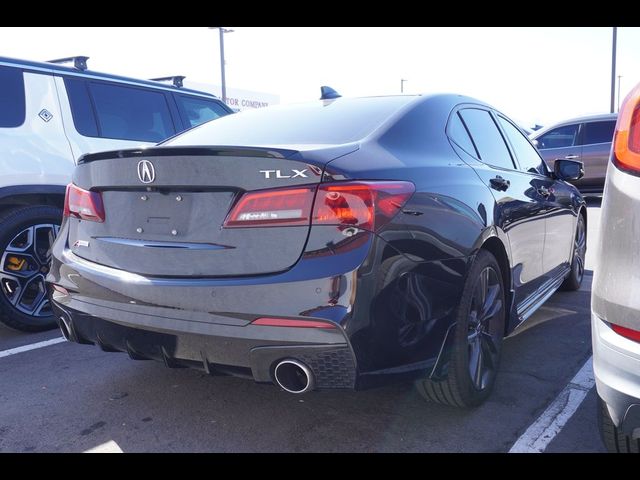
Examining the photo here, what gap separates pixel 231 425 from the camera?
274 cm

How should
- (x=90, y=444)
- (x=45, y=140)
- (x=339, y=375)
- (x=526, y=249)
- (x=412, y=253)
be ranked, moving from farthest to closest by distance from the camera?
(x=45, y=140) < (x=526, y=249) < (x=90, y=444) < (x=412, y=253) < (x=339, y=375)

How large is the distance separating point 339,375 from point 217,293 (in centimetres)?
55

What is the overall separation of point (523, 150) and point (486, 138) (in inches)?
30.3

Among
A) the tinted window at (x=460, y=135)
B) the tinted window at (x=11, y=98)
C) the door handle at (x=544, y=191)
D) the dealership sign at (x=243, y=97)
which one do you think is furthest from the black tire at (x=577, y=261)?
the dealership sign at (x=243, y=97)

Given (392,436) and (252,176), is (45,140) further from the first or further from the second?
(392,436)

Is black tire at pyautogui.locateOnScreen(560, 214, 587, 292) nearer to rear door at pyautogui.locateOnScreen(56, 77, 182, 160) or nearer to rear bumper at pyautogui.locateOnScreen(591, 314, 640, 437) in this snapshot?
rear bumper at pyautogui.locateOnScreen(591, 314, 640, 437)

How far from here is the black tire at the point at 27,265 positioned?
4027 millimetres

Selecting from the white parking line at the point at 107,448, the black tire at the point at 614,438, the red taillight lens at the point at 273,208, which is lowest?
the white parking line at the point at 107,448

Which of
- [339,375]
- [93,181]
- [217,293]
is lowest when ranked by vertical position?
[339,375]

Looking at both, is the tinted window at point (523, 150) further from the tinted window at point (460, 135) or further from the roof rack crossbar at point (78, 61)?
the roof rack crossbar at point (78, 61)

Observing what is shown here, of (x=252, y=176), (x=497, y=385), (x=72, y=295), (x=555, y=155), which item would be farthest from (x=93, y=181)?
(x=555, y=155)

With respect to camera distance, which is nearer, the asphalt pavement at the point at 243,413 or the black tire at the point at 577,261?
the asphalt pavement at the point at 243,413

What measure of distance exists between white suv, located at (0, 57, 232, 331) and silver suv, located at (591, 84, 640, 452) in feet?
10.4

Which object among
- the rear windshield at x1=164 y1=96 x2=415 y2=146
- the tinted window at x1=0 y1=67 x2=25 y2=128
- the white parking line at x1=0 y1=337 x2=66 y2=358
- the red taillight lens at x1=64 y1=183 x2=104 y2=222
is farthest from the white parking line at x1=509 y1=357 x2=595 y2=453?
the tinted window at x1=0 y1=67 x2=25 y2=128
